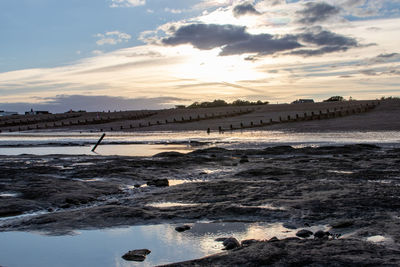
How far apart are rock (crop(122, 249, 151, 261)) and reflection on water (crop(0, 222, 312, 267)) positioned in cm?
8

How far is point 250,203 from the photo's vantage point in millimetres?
9383

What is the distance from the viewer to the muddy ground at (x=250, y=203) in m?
5.70

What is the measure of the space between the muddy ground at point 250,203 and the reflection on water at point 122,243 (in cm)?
44

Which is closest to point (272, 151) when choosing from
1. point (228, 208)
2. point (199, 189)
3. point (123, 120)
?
point (199, 189)

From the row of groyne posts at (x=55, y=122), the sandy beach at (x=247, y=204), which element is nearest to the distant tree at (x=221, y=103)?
the row of groyne posts at (x=55, y=122)

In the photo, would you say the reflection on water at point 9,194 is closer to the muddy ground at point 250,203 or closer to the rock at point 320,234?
the muddy ground at point 250,203

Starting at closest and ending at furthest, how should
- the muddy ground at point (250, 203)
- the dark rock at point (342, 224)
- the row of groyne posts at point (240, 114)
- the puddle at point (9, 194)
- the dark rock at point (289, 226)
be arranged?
the muddy ground at point (250, 203) < the dark rock at point (342, 224) < the dark rock at point (289, 226) < the puddle at point (9, 194) < the row of groyne posts at point (240, 114)

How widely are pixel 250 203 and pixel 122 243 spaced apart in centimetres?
337

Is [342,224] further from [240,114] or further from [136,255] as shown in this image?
[240,114]

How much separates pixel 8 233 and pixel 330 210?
5855 millimetres

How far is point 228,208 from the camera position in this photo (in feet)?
28.8

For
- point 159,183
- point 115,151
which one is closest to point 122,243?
point 159,183

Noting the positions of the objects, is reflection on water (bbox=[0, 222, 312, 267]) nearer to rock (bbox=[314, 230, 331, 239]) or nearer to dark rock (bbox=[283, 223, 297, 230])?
dark rock (bbox=[283, 223, 297, 230])

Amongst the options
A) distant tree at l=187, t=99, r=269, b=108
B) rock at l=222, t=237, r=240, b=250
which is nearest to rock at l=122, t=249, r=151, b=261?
rock at l=222, t=237, r=240, b=250
